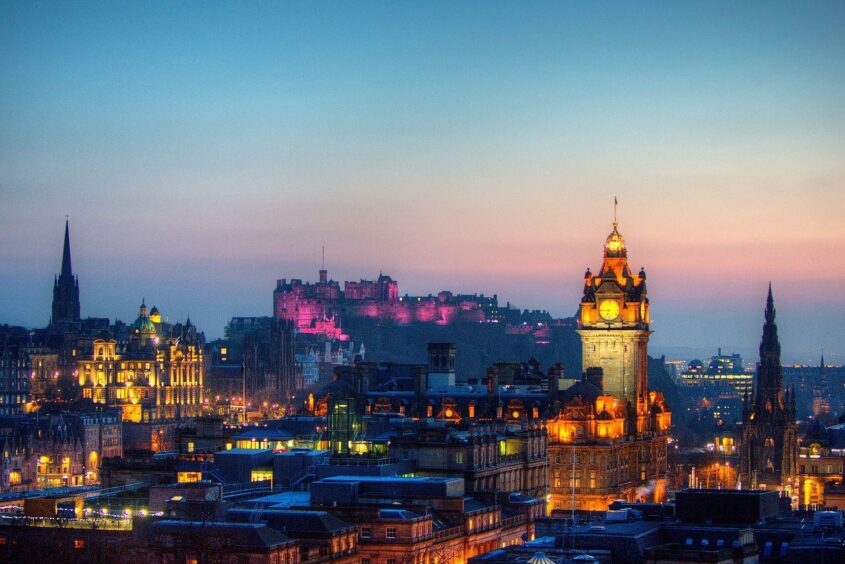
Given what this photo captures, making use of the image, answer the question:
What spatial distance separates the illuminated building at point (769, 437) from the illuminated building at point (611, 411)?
7463mm

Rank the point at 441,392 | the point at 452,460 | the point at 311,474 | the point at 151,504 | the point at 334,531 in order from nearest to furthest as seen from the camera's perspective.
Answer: the point at 334,531
the point at 151,504
the point at 311,474
the point at 452,460
the point at 441,392

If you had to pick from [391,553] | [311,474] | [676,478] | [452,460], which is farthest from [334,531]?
[676,478]

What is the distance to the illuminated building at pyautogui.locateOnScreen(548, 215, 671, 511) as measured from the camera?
513 ft

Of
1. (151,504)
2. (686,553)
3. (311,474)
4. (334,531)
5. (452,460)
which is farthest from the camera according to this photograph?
(452,460)

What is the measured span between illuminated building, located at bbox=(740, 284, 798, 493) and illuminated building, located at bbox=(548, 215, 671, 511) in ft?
24.5

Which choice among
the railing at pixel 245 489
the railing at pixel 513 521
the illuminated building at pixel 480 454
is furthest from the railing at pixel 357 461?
the railing at pixel 513 521

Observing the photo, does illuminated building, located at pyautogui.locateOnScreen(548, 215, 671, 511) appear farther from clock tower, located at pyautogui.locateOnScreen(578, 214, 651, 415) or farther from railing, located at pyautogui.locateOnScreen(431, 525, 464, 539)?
railing, located at pyautogui.locateOnScreen(431, 525, 464, 539)

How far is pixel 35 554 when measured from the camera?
3944 inches

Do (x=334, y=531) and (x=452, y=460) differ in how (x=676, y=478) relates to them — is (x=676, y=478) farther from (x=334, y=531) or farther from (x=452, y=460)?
(x=334, y=531)

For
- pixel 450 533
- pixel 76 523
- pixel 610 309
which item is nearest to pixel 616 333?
pixel 610 309

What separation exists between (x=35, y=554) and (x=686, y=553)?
103 feet

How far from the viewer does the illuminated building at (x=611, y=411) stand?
513ft

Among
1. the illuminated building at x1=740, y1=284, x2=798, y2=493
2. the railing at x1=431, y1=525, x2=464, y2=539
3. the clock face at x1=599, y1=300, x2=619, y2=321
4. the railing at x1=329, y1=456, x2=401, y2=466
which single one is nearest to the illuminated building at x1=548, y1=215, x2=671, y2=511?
the clock face at x1=599, y1=300, x2=619, y2=321

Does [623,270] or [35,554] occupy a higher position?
[623,270]
